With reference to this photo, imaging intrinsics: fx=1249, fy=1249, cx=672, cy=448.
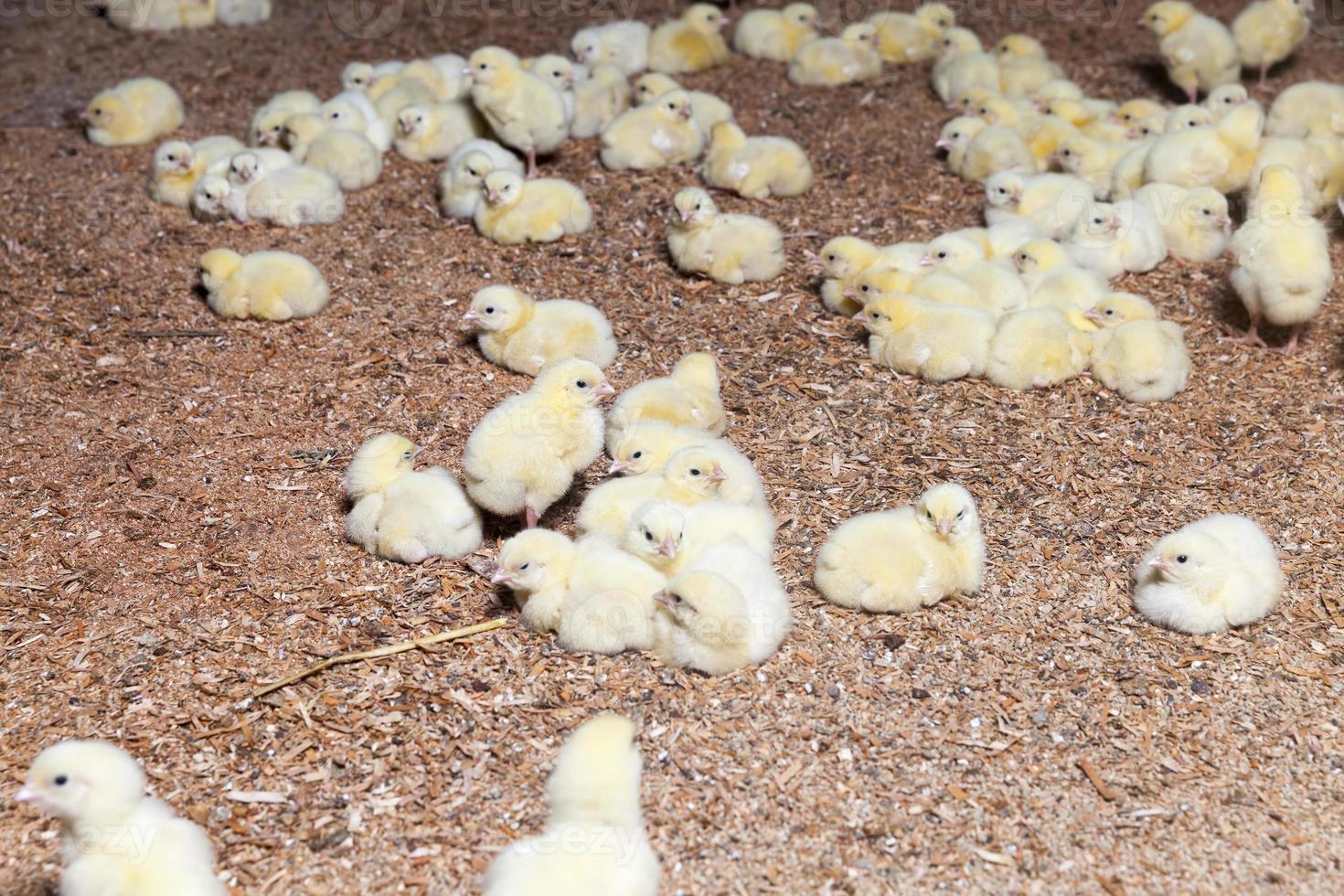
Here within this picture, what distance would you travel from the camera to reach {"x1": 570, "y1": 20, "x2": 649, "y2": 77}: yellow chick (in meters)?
9.37

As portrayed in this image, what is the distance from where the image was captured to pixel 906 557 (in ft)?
14.9

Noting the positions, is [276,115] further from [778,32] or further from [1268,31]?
[1268,31]

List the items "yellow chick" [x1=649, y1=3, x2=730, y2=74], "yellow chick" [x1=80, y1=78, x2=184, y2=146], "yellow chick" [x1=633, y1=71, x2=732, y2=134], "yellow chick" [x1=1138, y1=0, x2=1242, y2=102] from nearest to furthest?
"yellow chick" [x1=633, y1=71, x2=732, y2=134] < "yellow chick" [x1=80, y1=78, x2=184, y2=146] < "yellow chick" [x1=1138, y1=0, x2=1242, y2=102] < "yellow chick" [x1=649, y1=3, x2=730, y2=74]

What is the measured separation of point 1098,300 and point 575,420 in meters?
2.83

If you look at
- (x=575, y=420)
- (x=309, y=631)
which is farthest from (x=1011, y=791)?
(x=309, y=631)

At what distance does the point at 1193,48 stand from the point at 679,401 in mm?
5799

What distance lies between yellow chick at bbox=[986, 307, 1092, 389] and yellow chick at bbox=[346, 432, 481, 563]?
8.59 ft

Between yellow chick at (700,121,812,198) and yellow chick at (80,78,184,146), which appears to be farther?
yellow chick at (80,78,184,146)

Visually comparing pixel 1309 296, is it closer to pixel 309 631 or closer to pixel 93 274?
pixel 309 631

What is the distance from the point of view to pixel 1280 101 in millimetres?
8031

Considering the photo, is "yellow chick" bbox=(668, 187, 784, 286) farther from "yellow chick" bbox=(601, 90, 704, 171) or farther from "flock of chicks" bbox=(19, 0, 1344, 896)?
"yellow chick" bbox=(601, 90, 704, 171)

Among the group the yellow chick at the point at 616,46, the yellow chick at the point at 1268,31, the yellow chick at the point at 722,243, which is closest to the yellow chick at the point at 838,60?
the yellow chick at the point at 616,46

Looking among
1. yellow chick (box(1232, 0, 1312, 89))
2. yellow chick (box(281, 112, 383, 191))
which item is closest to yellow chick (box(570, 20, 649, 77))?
yellow chick (box(281, 112, 383, 191))

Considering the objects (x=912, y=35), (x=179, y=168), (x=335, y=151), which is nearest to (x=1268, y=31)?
(x=912, y=35)
